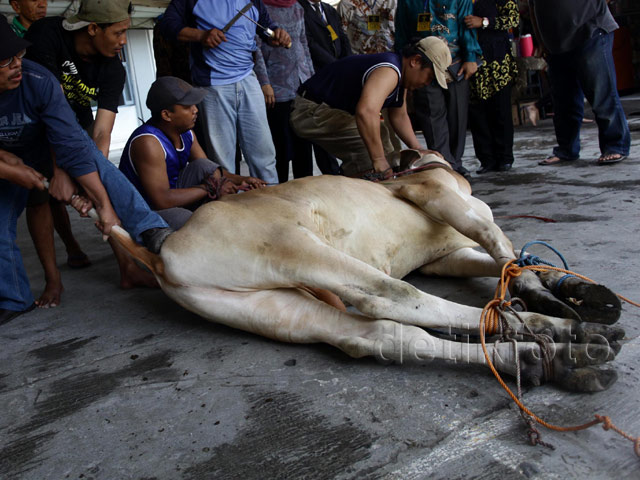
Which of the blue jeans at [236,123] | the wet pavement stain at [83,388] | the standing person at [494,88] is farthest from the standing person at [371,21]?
the wet pavement stain at [83,388]

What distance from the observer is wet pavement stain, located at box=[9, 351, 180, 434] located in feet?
6.68

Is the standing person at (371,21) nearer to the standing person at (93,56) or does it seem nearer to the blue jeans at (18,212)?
the standing person at (93,56)

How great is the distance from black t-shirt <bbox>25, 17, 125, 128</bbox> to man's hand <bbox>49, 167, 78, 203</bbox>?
90 cm

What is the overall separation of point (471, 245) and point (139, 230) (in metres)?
1.70

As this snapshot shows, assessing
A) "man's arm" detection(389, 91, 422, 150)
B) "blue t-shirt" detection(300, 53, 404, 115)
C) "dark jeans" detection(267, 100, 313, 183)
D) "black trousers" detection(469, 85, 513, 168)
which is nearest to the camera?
"blue t-shirt" detection(300, 53, 404, 115)

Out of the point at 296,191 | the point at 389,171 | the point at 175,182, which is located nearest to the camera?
the point at 296,191

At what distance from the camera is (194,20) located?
4.43 metres

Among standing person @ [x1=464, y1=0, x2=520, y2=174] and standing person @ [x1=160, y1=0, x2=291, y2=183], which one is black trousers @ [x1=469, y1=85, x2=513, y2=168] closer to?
standing person @ [x1=464, y1=0, x2=520, y2=174]

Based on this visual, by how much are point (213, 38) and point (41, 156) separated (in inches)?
65.5

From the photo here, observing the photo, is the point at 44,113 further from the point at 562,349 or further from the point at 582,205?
the point at 582,205

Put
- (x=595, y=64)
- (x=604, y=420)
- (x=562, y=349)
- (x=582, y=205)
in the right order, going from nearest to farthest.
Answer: (x=604, y=420)
(x=562, y=349)
(x=582, y=205)
(x=595, y=64)

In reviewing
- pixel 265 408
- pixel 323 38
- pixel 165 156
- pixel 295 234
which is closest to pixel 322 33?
pixel 323 38

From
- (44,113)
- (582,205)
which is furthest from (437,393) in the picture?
(582,205)

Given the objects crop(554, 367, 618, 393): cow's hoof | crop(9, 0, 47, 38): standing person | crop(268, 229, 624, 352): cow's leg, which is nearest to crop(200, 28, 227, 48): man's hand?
crop(9, 0, 47, 38): standing person
